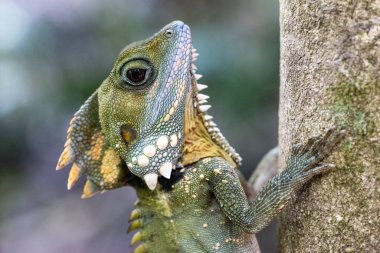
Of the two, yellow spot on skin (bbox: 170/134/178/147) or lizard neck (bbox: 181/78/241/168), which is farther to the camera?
lizard neck (bbox: 181/78/241/168)


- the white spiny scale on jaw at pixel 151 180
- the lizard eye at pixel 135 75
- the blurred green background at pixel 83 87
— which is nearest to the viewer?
the white spiny scale on jaw at pixel 151 180

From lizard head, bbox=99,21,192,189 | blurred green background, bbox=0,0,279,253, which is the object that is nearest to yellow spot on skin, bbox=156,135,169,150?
lizard head, bbox=99,21,192,189

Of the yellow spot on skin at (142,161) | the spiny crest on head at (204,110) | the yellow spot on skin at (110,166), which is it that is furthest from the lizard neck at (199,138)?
the yellow spot on skin at (110,166)

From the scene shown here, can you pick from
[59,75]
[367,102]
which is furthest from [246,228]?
[59,75]

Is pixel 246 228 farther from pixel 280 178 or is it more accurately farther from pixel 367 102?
pixel 367 102

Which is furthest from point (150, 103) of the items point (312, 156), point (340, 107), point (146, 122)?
point (340, 107)

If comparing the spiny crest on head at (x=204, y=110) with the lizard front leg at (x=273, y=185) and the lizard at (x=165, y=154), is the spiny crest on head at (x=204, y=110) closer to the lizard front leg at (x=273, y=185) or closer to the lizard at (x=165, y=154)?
the lizard at (x=165, y=154)

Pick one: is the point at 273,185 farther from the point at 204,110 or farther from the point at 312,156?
the point at 204,110

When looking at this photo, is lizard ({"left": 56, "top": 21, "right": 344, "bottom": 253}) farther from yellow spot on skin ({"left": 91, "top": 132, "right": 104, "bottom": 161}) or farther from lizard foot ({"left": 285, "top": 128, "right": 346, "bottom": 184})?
lizard foot ({"left": 285, "top": 128, "right": 346, "bottom": 184})
